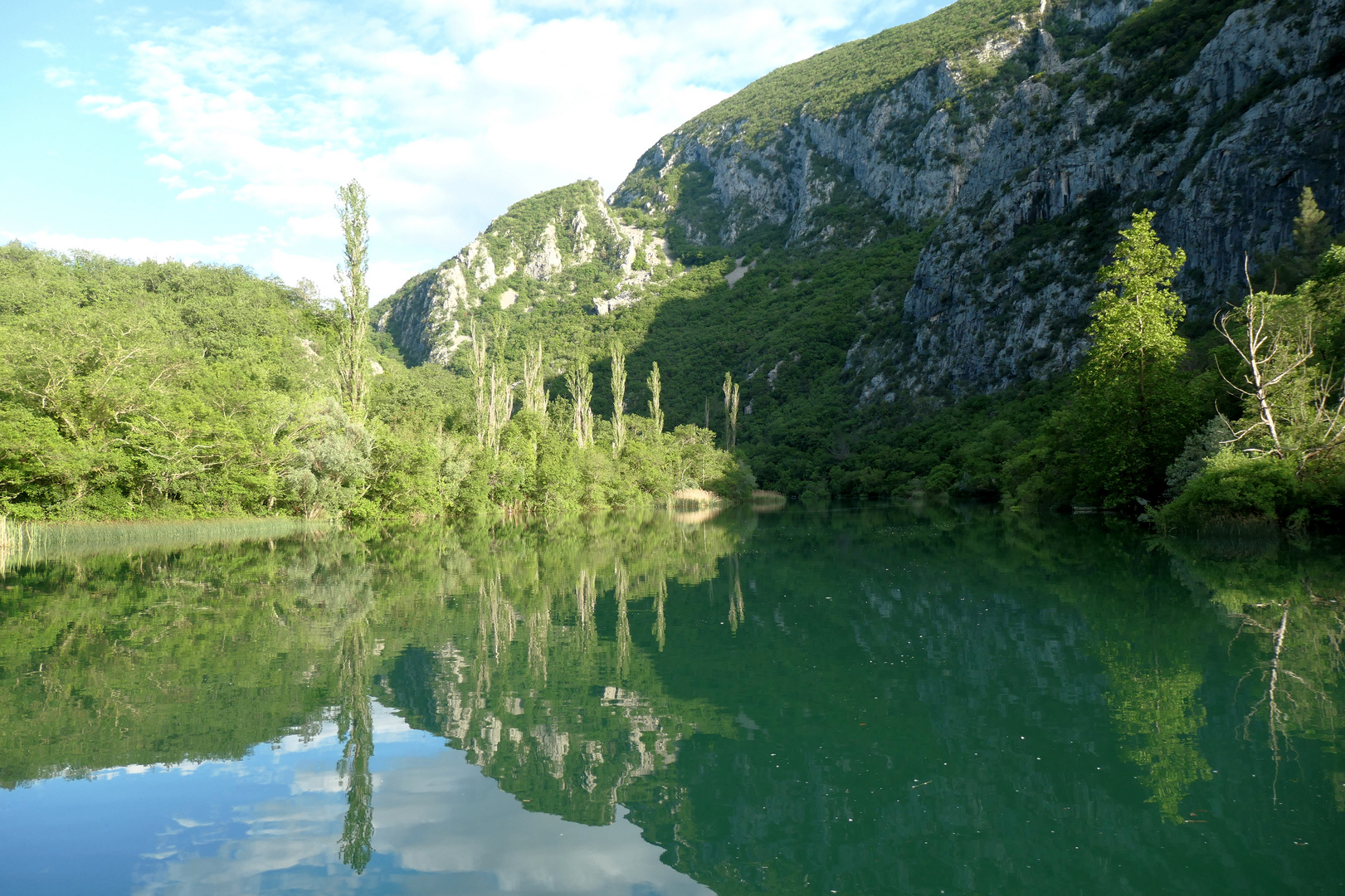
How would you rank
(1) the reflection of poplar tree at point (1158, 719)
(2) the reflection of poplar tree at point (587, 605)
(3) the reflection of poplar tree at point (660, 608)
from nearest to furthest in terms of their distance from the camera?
(1) the reflection of poplar tree at point (1158, 719) → (2) the reflection of poplar tree at point (587, 605) → (3) the reflection of poplar tree at point (660, 608)

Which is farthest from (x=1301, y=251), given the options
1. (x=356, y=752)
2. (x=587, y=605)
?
(x=356, y=752)

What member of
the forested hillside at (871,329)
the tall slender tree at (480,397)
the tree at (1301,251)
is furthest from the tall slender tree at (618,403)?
the tree at (1301,251)

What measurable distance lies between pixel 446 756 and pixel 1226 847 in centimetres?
647

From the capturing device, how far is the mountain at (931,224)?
66500mm

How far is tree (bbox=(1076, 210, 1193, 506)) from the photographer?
99.8 feet

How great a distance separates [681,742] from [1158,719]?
4869 mm

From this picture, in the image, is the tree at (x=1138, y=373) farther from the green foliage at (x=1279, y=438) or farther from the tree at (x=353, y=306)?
the tree at (x=353, y=306)

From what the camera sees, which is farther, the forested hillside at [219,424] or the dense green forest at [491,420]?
the forested hillside at [219,424]

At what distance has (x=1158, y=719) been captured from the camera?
7.64 meters

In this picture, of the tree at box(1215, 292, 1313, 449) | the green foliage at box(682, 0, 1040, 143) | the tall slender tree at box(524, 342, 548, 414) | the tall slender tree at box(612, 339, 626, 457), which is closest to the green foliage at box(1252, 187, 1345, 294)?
the tree at box(1215, 292, 1313, 449)

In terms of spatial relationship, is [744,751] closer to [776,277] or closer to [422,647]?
[422,647]

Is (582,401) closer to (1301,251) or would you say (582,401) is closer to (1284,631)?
(1301,251)

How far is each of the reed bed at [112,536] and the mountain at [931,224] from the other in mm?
55391

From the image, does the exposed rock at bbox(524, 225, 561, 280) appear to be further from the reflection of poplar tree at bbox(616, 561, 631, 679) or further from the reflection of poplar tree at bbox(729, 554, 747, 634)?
the reflection of poplar tree at bbox(729, 554, 747, 634)
